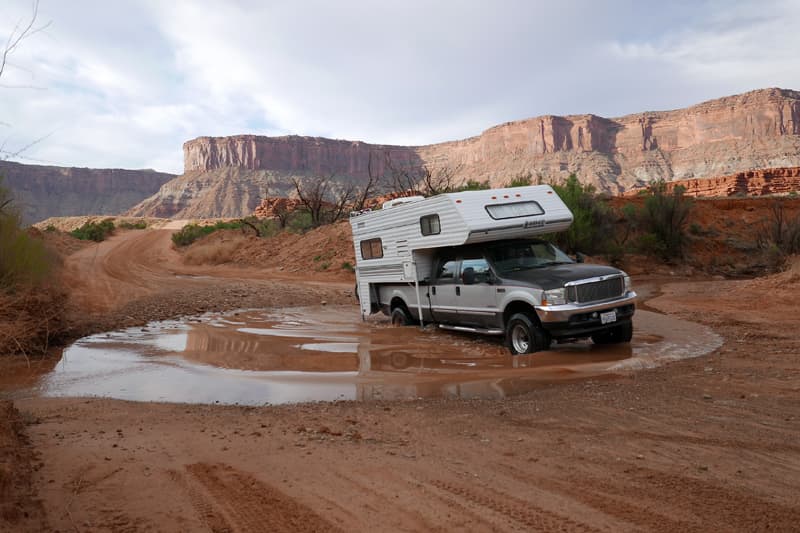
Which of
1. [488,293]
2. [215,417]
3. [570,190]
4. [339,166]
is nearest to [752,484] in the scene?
[215,417]

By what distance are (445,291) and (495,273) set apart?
151 centimetres

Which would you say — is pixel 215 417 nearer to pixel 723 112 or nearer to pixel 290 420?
pixel 290 420

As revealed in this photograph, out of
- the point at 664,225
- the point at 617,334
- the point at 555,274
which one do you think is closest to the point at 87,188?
the point at 664,225

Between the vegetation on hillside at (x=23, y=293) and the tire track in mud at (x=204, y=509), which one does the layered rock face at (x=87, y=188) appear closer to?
the vegetation on hillside at (x=23, y=293)

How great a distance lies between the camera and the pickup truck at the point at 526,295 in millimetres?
8789

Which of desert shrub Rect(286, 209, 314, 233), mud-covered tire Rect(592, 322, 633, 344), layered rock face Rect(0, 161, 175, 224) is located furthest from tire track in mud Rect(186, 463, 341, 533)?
layered rock face Rect(0, 161, 175, 224)

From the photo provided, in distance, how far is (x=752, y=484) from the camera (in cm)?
379

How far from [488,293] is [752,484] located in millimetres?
6264

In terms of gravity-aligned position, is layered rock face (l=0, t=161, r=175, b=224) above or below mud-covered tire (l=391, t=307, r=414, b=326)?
above

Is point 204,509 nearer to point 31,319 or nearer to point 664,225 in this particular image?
point 31,319

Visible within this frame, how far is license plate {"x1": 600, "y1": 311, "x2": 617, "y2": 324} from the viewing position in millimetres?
8930

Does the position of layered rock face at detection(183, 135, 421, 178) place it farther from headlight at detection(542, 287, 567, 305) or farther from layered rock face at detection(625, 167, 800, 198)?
headlight at detection(542, 287, 567, 305)

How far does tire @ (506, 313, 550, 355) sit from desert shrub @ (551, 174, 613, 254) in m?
14.8

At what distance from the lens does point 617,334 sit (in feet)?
31.4
